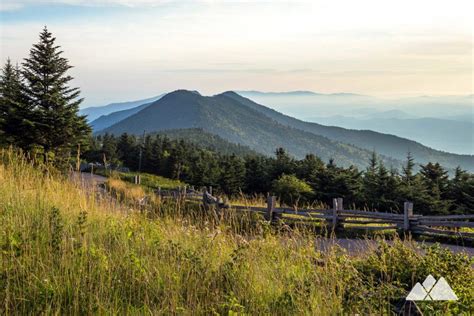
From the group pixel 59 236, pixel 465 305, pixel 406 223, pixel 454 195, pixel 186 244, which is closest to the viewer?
pixel 465 305

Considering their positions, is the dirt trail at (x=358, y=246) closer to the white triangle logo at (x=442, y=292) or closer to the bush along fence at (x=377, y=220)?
the white triangle logo at (x=442, y=292)

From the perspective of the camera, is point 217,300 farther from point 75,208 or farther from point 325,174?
point 325,174

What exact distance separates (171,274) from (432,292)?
2019mm

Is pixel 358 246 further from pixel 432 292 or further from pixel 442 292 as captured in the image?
pixel 432 292

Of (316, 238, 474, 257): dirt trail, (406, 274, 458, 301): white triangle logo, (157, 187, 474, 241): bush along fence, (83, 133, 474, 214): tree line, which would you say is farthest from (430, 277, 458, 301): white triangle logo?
(83, 133, 474, 214): tree line

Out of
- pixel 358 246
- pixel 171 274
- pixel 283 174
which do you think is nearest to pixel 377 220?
pixel 358 246

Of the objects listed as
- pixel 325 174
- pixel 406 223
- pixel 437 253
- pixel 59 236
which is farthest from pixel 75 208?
pixel 325 174

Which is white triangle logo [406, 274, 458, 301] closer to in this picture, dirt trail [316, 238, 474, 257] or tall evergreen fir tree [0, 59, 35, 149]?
dirt trail [316, 238, 474, 257]

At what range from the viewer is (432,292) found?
11.5 ft

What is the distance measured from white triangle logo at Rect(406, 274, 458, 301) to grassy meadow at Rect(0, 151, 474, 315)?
0.30 feet

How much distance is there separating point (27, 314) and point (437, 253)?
390cm

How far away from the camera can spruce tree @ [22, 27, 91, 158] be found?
2805 cm

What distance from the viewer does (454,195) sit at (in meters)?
28.9

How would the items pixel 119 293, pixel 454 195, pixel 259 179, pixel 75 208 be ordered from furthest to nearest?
pixel 259 179 → pixel 454 195 → pixel 75 208 → pixel 119 293
